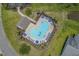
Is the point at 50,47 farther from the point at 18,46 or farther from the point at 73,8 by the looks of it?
the point at 73,8

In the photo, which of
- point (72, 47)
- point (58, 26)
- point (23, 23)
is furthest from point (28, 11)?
point (72, 47)

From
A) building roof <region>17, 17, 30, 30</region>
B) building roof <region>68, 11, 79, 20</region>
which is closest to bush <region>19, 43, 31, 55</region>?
building roof <region>17, 17, 30, 30</region>

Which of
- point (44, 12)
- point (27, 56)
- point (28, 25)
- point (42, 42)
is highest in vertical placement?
point (44, 12)

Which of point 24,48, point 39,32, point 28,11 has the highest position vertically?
point 28,11

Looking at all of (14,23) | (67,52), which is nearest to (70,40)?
(67,52)

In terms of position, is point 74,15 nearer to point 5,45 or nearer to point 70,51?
point 70,51

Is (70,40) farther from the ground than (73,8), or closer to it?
closer to it
